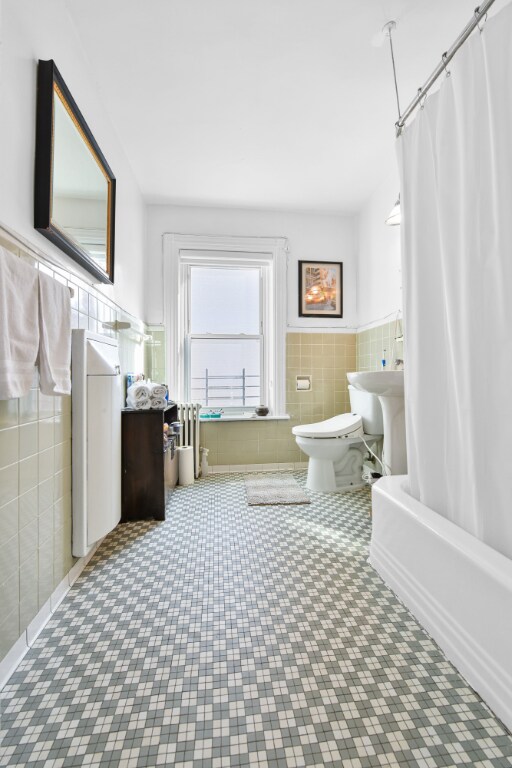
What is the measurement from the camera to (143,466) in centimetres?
221

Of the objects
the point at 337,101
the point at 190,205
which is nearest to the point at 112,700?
the point at 337,101

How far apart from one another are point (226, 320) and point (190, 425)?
1.10 metres

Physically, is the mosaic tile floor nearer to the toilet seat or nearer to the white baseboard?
the white baseboard

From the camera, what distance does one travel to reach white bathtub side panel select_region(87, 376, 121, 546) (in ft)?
5.43

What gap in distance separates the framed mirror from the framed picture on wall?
6.14 feet

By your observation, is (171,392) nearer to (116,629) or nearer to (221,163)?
(221,163)

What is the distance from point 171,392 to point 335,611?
93.5 inches

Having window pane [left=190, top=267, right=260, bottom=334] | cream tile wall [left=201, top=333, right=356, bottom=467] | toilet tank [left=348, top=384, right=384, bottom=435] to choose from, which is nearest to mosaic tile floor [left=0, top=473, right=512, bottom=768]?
toilet tank [left=348, top=384, right=384, bottom=435]

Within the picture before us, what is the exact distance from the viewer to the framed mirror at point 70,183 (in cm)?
128

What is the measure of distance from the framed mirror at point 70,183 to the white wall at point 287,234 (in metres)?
1.16

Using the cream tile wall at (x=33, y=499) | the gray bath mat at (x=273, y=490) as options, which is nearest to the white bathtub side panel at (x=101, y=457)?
the cream tile wall at (x=33, y=499)

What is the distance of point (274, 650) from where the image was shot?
1146 millimetres

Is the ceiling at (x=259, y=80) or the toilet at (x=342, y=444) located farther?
the toilet at (x=342, y=444)

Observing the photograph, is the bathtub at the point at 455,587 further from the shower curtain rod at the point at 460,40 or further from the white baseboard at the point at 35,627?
the shower curtain rod at the point at 460,40
